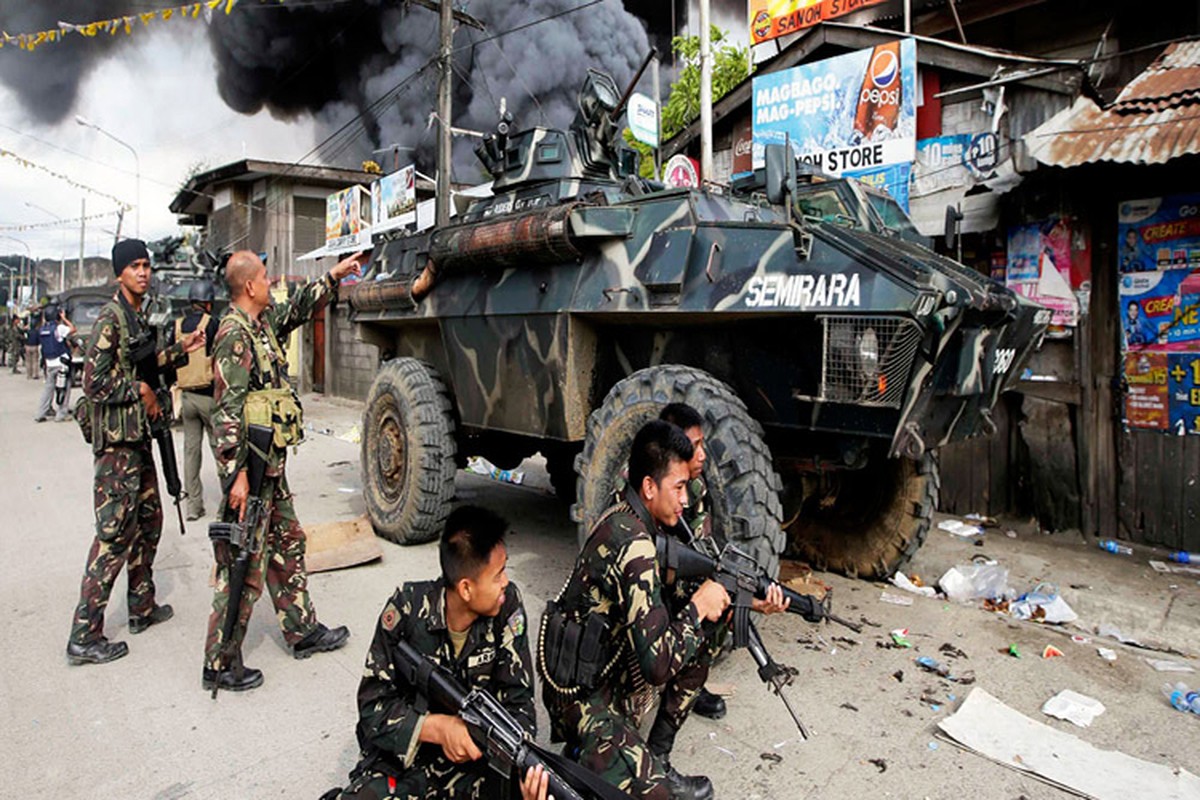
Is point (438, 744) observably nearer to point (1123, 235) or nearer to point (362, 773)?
point (362, 773)

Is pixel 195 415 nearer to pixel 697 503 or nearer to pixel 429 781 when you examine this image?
pixel 697 503

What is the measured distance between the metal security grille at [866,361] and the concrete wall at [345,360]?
12711 mm

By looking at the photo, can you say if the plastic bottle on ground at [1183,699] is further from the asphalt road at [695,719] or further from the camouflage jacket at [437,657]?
the camouflage jacket at [437,657]

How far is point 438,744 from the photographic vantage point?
2.13 meters

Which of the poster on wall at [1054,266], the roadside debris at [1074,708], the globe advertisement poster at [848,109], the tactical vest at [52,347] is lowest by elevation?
the roadside debris at [1074,708]

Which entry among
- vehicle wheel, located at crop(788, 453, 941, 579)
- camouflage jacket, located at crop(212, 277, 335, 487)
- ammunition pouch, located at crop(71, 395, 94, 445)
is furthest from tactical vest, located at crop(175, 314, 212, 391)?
vehicle wheel, located at crop(788, 453, 941, 579)

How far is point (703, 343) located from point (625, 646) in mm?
2124

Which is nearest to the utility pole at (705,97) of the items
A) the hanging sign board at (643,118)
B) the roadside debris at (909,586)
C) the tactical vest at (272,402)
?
the hanging sign board at (643,118)

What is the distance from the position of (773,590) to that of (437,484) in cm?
349

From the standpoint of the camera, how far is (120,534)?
389 centimetres

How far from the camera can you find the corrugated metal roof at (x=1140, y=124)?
4.96 metres

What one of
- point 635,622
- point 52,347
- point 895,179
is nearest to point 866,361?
point 635,622

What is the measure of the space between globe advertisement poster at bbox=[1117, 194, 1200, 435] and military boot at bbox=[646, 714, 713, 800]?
4.96 meters

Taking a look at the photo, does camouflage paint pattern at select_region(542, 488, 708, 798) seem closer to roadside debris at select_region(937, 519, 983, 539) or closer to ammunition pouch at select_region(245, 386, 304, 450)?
ammunition pouch at select_region(245, 386, 304, 450)
